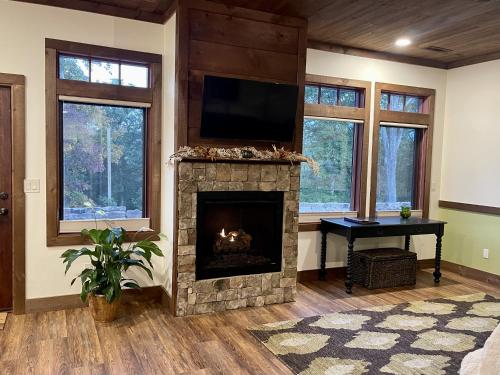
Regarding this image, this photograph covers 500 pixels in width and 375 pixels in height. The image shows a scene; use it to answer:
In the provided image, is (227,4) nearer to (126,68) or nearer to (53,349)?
(126,68)

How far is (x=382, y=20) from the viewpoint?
13.0 ft

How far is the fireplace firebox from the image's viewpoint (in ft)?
12.5

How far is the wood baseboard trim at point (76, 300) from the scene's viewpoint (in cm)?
373

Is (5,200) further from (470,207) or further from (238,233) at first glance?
(470,207)

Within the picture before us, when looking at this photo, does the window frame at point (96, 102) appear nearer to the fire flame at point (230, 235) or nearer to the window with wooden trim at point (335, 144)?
the fire flame at point (230, 235)

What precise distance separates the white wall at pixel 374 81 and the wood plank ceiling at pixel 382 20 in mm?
149

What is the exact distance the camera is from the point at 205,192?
147 inches

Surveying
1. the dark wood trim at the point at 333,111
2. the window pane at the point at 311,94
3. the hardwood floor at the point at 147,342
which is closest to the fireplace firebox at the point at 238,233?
the hardwood floor at the point at 147,342

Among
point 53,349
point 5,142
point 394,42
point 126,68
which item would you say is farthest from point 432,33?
point 53,349

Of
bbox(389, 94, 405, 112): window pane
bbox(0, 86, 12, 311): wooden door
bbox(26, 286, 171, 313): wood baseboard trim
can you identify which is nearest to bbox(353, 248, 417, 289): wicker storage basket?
bbox(389, 94, 405, 112): window pane

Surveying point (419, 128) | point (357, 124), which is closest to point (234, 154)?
point (357, 124)

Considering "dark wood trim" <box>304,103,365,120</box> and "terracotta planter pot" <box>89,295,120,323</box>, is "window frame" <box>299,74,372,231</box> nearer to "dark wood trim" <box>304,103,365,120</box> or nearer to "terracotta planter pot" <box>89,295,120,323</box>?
"dark wood trim" <box>304,103,365,120</box>

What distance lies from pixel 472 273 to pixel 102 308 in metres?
4.38

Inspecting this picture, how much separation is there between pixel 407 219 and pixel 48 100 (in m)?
4.05
